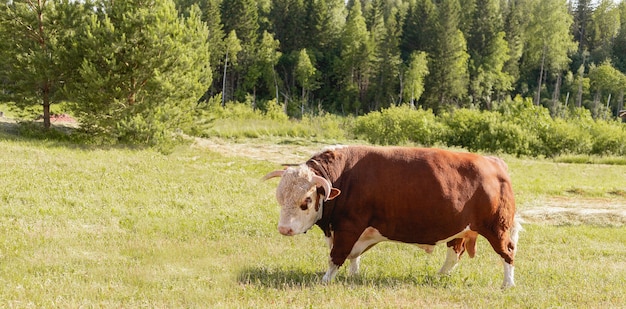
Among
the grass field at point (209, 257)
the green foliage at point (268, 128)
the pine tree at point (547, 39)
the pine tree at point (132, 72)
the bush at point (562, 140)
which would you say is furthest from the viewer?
the pine tree at point (547, 39)

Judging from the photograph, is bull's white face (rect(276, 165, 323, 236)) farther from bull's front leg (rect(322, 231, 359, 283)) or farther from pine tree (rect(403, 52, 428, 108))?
pine tree (rect(403, 52, 428, 108))

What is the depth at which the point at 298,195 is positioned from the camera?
6828mm

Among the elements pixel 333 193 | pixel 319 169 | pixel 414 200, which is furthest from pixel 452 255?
pixel 319 169

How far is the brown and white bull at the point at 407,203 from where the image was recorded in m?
7.17


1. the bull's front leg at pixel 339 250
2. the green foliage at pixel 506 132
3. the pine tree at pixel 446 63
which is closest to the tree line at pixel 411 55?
the pine tree at pixel 446 63

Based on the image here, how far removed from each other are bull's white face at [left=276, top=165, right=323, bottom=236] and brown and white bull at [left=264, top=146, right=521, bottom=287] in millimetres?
56

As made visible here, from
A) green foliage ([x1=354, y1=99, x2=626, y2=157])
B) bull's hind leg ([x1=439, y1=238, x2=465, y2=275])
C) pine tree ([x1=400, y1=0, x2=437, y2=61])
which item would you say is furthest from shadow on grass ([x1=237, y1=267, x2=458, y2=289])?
pine tree ([x1=400, y1=0, x2=437, y2=61])

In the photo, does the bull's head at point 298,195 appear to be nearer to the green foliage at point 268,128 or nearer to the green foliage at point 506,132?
the green foliage at point 268,128

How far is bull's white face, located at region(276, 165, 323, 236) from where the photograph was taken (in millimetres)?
6840

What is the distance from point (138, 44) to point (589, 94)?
80.7 meters

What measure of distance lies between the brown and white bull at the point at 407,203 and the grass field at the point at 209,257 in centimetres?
64

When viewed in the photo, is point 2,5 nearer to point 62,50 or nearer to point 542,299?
point 62,50

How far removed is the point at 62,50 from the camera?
23.6 metres

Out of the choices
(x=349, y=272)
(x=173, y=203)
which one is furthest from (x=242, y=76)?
(x=349, y=272)
